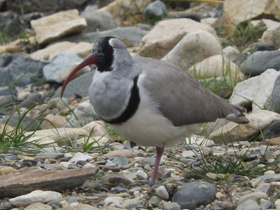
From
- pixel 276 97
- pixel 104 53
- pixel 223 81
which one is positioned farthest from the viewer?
pixel 223 81

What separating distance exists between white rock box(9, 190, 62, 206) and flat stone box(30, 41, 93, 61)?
6438 mm

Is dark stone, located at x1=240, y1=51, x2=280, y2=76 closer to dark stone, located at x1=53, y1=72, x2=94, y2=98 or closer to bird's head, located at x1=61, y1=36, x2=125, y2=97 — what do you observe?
dark stone, located at x1=53, y1=72, x2=94, y2=98

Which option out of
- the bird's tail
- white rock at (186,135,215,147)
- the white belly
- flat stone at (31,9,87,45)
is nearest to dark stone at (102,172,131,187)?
the white belly

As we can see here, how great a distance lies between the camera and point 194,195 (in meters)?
3.79

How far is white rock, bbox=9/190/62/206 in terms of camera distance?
3760 mm

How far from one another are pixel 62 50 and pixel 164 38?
8.35 ft

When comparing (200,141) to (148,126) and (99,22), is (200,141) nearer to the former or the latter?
→ (148,126)

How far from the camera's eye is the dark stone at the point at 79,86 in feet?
28.8

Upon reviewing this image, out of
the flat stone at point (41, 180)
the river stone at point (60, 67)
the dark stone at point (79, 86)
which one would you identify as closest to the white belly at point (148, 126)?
the flat stone at point (41, 180)

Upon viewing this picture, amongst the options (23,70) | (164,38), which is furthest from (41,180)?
(23,70)

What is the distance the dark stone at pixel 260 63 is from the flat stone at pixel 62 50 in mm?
3486

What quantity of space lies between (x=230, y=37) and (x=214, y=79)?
2.83 meters

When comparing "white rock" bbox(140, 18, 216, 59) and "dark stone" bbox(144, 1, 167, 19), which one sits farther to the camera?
"dark stone" bbox(144, 1, 167, 19)

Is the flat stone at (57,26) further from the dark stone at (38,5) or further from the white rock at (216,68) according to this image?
the white rock at (216,68)
